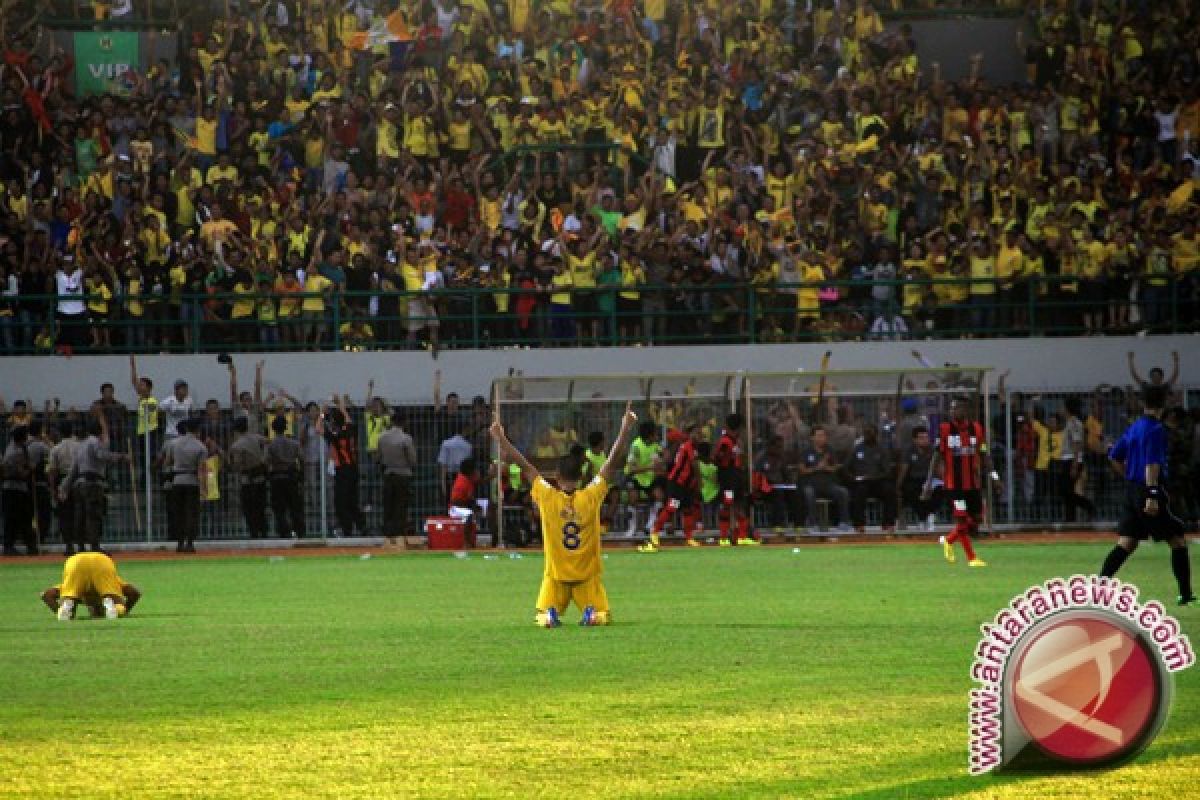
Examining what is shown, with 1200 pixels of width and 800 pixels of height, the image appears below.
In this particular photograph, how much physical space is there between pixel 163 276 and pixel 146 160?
110 inches

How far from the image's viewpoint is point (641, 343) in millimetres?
37156

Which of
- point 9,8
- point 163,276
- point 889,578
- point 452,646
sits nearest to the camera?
point 452,646

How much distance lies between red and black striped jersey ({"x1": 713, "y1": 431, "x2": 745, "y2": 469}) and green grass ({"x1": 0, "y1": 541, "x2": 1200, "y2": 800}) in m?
9.06

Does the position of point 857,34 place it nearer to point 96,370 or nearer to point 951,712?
point 96,370

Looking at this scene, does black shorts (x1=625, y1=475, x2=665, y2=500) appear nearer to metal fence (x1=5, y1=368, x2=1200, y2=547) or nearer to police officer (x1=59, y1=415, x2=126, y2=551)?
metal fence (x1=5, y1=368, x2=1200, y2=547)

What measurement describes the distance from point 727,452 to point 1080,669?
25.8 m

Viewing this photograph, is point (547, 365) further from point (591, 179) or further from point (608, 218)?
point (591, 179)

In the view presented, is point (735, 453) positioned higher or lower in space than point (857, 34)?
lower

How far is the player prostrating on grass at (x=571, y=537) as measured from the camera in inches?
727

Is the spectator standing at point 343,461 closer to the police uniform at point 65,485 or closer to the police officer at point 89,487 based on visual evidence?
the police officer at point 89,487

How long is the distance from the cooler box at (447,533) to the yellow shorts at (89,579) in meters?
13.1

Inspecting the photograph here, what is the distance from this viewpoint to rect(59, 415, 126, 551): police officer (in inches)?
1282

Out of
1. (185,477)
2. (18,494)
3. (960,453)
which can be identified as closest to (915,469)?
(960,453)

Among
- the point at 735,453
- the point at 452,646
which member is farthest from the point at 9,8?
the point at 452,646
